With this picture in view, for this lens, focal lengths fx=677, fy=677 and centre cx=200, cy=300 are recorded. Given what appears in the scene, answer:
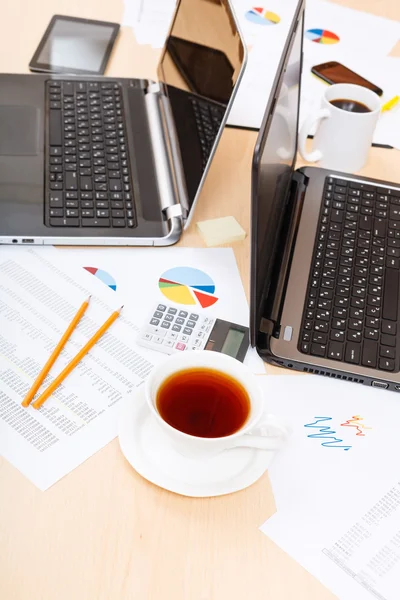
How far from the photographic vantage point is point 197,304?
89 centimetres

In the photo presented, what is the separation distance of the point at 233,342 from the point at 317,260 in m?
0.19

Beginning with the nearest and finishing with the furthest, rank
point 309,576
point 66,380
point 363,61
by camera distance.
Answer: point 309,576
point 66,380
point 363,61

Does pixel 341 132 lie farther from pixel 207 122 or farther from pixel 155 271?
pixel 155 271

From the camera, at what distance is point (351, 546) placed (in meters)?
0.66

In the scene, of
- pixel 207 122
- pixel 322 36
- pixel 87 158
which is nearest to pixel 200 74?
pixel 207 122

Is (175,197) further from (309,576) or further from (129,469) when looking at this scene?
(309,576)

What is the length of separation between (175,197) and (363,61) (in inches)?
25.2

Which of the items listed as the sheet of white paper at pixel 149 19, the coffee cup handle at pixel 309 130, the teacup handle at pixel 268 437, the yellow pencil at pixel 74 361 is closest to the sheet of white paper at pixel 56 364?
the yellow pencil at pixel 74 361

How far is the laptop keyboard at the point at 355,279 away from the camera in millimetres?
829

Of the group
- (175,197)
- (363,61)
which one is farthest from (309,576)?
(363,61)

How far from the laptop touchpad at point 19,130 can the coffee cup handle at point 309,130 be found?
42 cm

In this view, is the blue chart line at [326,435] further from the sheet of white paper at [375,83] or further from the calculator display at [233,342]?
the sheet of white paper at [375,83]

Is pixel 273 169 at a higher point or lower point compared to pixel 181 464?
higher

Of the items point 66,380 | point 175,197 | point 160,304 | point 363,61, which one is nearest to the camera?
point 66,380
